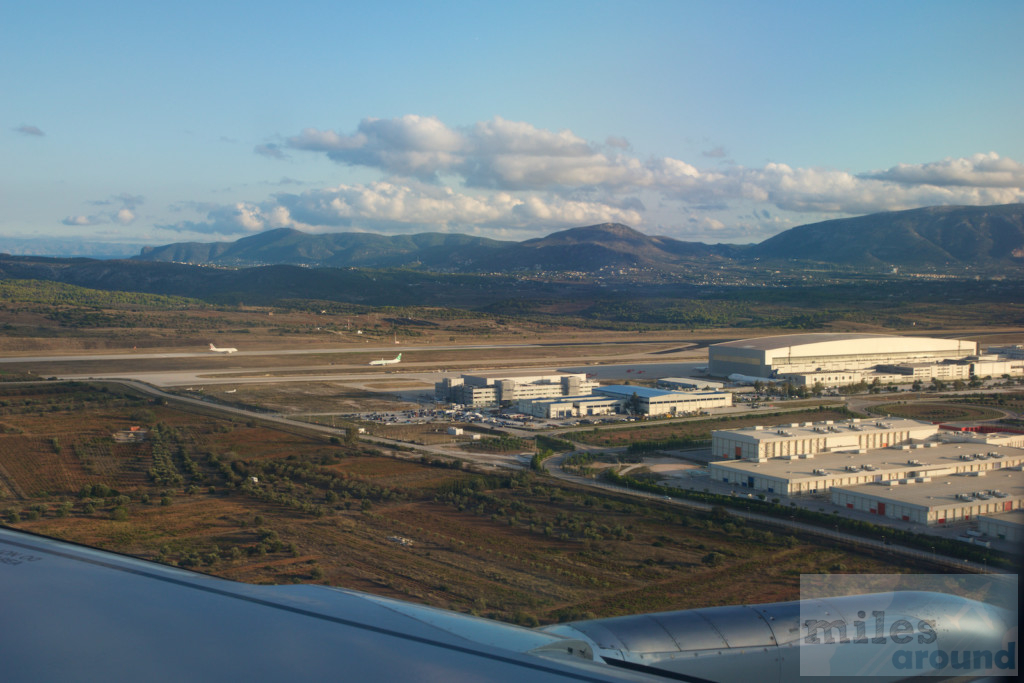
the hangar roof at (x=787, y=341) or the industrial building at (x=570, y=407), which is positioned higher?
the hangar roof at (x=787, y=341)

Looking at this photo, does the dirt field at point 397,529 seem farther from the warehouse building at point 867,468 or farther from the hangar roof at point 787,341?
the hangar roof at point 787,341

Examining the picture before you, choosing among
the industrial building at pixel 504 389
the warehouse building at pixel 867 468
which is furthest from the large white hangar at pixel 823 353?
the warehouse building at pixel 867 468

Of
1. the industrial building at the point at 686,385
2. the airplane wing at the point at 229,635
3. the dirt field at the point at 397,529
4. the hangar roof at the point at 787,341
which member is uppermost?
the airplane wing at the point at 229,635

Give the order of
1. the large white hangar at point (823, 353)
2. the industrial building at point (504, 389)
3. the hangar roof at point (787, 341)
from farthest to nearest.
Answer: the hangar roof at point (787, 341) < the large white hangar at point (823, 353) < the industrial building at point (504, 389)

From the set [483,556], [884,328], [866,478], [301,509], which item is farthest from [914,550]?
[884,328]

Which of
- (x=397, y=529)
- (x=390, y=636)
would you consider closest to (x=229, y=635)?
(x=390, y=636)

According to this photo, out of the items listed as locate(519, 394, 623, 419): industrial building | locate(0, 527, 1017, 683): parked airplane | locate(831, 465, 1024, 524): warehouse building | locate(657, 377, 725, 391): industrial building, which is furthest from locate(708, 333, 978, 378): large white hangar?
locate(0, 527, 1017, 683): parked airplane

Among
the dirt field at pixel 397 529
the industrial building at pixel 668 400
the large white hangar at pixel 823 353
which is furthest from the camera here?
the large white hangar at pixel 823 353

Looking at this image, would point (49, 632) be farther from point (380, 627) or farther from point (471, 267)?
point (471, 267)

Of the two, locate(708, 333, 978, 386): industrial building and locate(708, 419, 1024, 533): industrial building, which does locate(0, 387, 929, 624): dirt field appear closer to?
locate(708, 419, 1024, 533): industrial building
